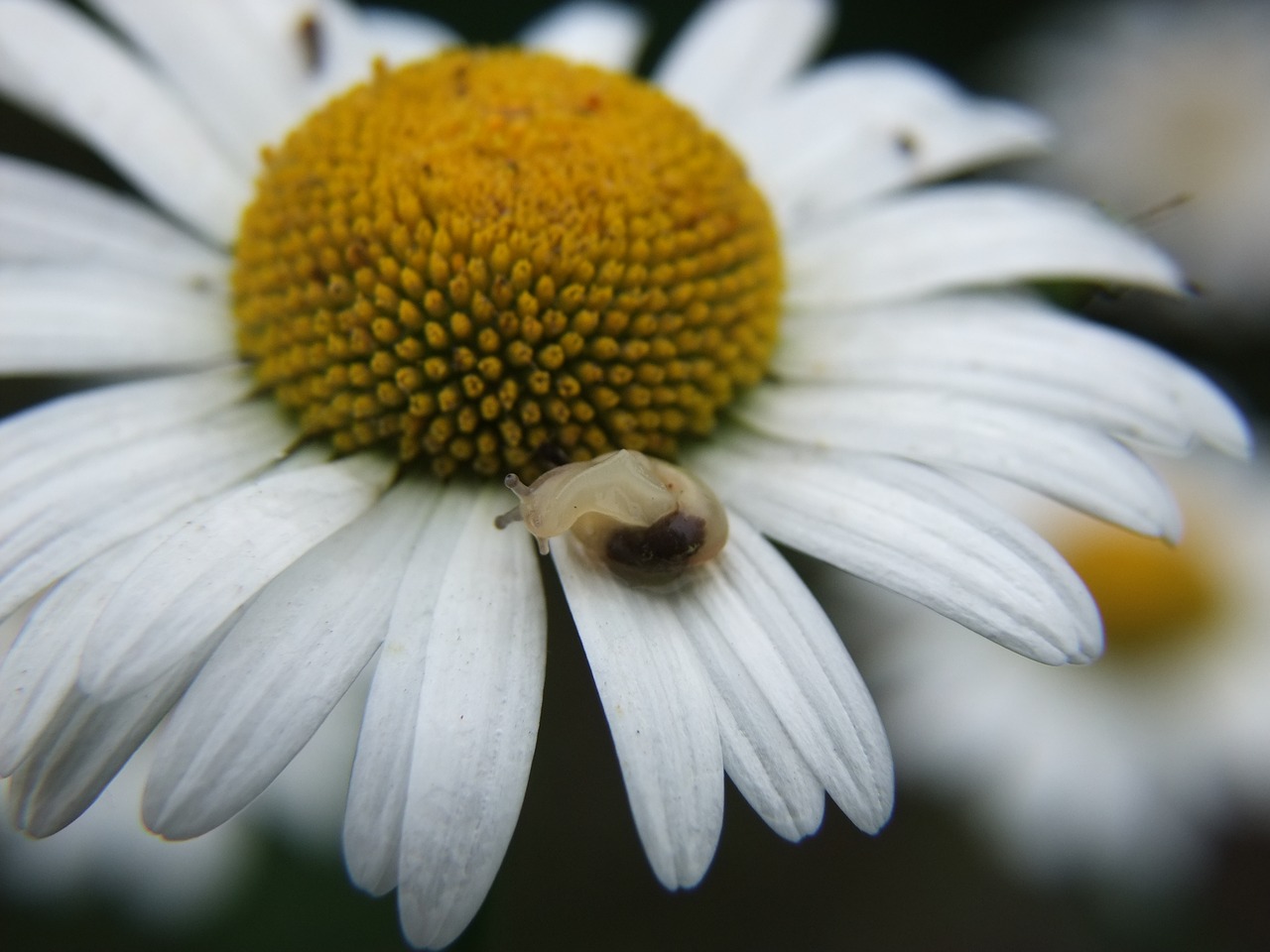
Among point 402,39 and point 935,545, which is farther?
point 402,39

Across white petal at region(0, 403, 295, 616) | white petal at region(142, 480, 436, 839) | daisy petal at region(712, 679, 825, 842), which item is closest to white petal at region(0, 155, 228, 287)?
white petal at region(0, 403, 295, 616)

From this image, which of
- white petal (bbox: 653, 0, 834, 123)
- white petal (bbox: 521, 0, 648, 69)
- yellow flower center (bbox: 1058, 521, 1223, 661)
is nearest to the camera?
white petal (bbox: 653, 0, 834, 123)

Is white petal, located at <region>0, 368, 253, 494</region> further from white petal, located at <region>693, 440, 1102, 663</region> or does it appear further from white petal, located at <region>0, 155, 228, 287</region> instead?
white petal, located at <region>693, 440, 1102, 663</region>

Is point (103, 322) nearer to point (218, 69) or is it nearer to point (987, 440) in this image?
point (218, 69)

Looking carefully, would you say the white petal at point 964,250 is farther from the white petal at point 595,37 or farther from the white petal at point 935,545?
the white petal at point 595,37

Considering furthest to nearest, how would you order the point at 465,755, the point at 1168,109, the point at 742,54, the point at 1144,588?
the point at 1168,109 → the point at 1144,588 → the point at 742,54 → the point at 465,755

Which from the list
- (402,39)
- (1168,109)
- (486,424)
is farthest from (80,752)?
(1168,109)
